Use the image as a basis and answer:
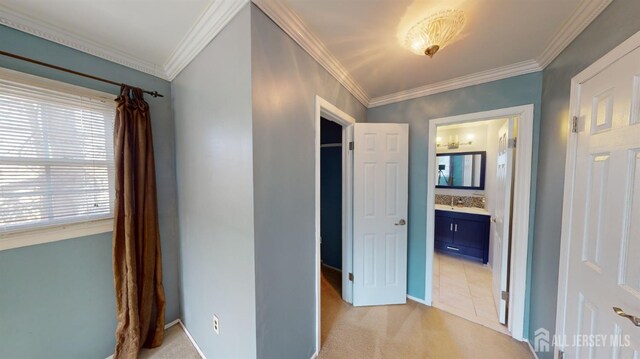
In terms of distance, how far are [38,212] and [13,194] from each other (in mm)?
149

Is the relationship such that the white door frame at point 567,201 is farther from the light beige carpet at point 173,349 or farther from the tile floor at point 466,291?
the light beige carpet at point 173,349

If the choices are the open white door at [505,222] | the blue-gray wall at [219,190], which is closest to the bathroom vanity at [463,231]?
the open white door at [505,222]

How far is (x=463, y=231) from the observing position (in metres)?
3.20

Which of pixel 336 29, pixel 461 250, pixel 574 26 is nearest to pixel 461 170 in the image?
pixel 461 250

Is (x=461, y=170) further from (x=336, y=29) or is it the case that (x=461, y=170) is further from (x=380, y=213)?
(x=336, y=29)

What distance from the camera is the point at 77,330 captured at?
55.8 inches

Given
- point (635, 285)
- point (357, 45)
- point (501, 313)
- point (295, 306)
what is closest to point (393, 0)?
point (357, 45)

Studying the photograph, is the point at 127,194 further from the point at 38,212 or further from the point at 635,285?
the point at 635,285

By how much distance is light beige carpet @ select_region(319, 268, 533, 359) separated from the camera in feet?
5.28

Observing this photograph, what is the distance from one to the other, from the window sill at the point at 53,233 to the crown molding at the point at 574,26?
10.9 feet

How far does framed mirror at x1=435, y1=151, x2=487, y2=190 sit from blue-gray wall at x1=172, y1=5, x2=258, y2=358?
12.3 feet

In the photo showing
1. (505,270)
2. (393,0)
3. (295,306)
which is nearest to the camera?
(393,0)

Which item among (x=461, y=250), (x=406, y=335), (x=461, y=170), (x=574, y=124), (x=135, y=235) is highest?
(x=574, y=124)

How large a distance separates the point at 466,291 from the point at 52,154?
13.2ft
